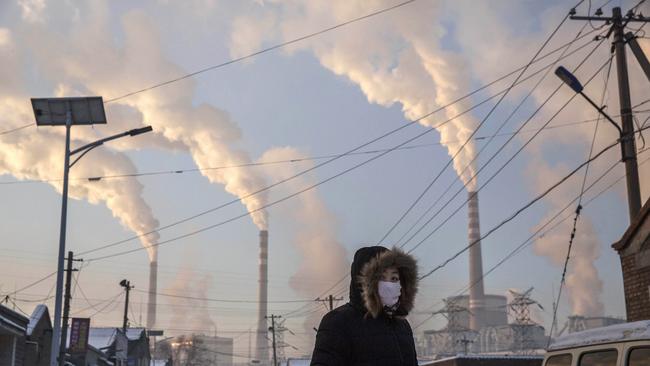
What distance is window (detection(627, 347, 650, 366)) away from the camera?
581cm

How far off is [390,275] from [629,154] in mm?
12494

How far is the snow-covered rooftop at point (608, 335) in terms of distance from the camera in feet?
20.0

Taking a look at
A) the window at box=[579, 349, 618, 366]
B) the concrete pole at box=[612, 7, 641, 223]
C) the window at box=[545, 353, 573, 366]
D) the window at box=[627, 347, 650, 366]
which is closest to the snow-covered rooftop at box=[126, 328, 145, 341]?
the concrete pole at box=[612, 7, 641, 223]

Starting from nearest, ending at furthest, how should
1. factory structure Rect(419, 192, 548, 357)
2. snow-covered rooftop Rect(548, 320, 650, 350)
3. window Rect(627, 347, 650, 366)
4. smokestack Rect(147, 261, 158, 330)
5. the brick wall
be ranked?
window Rect(627, 347, 650, 366) < snow-covered rooftop Rect(548, 320, 650, 350) < the brick wall < factory structure Rect(419, 192, 548, 357) < smokestack Rect(147, 261, 158, 330)

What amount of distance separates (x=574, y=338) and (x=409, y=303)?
168 inches

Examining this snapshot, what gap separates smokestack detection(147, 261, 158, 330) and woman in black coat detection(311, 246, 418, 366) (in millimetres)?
129009

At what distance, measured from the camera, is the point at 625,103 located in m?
15.6

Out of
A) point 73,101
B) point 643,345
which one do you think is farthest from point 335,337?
point 73,101

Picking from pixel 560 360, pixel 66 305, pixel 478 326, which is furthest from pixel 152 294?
pixel 560 360

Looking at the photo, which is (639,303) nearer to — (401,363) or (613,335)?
(613,335)

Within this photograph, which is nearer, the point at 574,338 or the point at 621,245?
the point at 574,338

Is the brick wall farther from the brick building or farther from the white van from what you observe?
the white van

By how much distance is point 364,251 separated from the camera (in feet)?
12.0

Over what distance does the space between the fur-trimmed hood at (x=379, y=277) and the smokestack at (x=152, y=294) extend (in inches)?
5079
